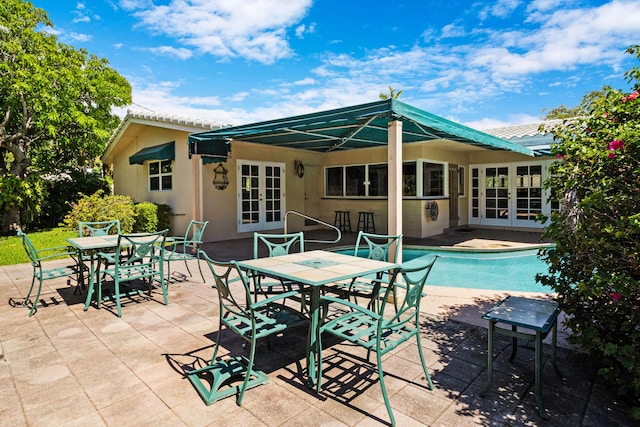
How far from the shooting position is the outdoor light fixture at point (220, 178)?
9164 mm

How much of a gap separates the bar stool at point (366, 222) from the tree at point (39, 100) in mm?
8283

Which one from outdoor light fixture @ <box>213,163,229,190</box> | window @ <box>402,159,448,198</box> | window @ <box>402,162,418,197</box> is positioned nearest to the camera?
outdoor light fixture @ <box>213,163,229,190</box>

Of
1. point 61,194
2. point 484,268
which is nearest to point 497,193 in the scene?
point 484,268

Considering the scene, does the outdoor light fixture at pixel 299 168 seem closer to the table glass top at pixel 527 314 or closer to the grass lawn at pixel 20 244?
the grass lawn at pixel 20 244

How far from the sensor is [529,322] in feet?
7.63

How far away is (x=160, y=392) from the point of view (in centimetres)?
243

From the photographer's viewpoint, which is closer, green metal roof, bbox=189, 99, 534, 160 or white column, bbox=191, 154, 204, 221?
green metal roof, bbox=189, 99, 534, 160

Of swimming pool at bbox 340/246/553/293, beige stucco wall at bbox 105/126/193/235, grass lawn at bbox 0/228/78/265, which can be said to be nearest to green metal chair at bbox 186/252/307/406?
swimming pool at bbox 340/246/553/293

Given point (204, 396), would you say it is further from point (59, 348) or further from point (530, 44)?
point (530, 44)

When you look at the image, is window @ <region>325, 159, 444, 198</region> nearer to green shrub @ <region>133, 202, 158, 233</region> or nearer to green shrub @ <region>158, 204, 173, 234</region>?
green shrub @ <region>158, 204, 173, 234</region>

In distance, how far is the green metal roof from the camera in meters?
4.46

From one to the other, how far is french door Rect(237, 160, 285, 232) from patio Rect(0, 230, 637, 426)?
Answer: 606 centimetres

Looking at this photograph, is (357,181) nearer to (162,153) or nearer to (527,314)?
(162,153)

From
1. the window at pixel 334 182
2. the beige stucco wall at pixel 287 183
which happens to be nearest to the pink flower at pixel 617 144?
the beige stucco wall at pixel 287 183
